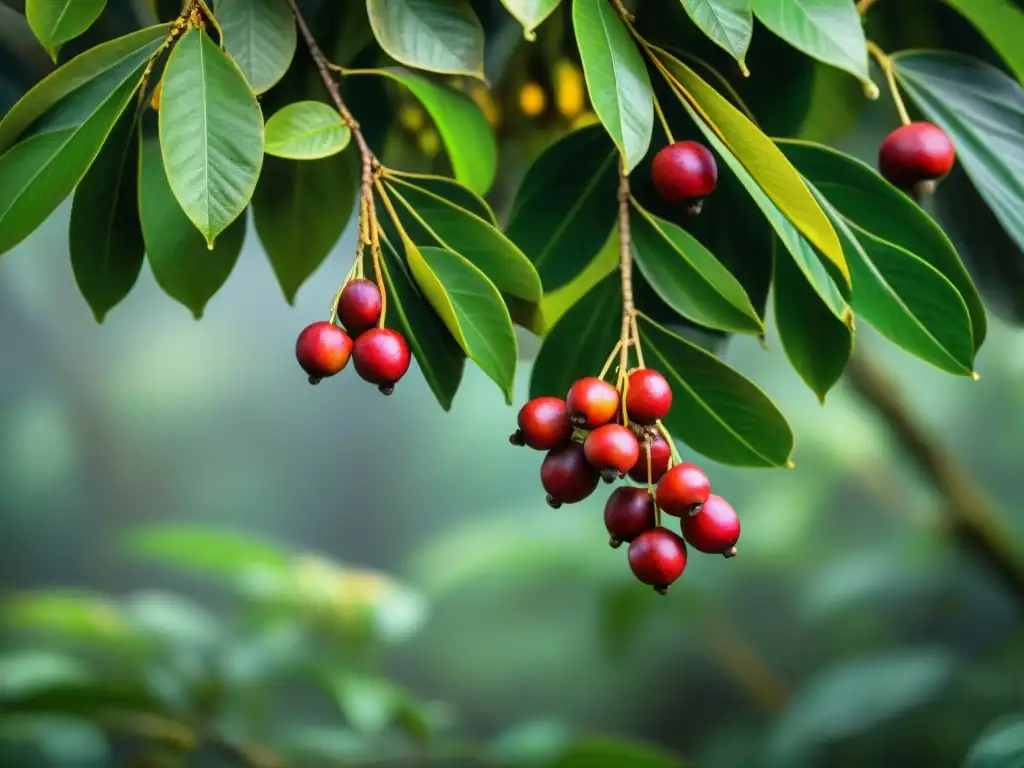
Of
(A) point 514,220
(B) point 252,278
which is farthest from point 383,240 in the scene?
(B) point 252,278

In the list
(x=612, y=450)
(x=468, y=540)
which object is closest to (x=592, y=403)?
(x=612, y=450)

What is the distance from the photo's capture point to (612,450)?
1.16 ft

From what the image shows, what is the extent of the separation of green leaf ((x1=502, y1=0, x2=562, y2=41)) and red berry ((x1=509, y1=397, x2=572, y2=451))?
13cm

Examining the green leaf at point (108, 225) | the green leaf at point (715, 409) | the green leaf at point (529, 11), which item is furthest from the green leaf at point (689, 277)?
the green leaf at point (108, 225)

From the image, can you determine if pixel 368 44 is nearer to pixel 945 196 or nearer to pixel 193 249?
pixel 193 249

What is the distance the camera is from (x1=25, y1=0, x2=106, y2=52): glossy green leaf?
1.24 feet

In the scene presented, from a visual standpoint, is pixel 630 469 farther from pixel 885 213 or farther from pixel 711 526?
pixel 885 213

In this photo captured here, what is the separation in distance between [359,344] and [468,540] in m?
1.28

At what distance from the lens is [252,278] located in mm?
1561

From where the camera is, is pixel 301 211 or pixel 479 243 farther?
pixel 301 211

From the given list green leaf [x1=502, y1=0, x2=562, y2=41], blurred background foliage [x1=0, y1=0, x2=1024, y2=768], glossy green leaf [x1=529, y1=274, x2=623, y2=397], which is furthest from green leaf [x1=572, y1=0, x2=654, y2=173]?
blurred background foliage [x1=0, y1=0, x2=1024, y2=768]

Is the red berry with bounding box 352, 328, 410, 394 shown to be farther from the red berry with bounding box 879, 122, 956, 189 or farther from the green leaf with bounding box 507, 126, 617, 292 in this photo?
the red berry with bounding box 879, 122, 956, 189

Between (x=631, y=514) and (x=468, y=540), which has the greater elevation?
(x=468, y=540)

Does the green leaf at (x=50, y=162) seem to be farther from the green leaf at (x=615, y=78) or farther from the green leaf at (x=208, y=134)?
the green leaf at (x=615, y=78)
